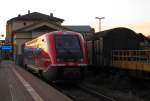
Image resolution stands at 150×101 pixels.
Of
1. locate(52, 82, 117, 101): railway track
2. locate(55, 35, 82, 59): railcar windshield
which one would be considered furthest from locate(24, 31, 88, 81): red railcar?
locate(52, 82, 117, 101): railway track

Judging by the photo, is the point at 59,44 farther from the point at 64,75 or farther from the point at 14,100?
the point at 14,100

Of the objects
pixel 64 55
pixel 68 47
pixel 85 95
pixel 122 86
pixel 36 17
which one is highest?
pixel 36 17

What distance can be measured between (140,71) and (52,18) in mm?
102334

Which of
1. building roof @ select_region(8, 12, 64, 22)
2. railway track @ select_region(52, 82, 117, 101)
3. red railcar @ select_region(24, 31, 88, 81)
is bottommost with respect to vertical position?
railway track @ select_region(52, 82, 117, 101)

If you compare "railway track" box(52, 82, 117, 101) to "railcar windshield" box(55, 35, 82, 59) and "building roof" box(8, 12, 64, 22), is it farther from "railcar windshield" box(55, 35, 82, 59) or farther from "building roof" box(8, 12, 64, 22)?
"building roof" box(8, 12, 64, 22)

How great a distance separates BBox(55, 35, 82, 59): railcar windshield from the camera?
961 inches

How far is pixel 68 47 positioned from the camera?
24828 mm

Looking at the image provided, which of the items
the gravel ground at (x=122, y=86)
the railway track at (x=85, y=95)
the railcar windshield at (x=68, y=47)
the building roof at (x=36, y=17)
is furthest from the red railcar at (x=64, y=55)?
the building roof at (x=36, y=17)

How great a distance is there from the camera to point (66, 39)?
82.9ft

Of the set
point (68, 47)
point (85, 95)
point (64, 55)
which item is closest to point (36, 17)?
point (68, 47)

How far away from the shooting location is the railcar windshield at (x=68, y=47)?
24.4 m

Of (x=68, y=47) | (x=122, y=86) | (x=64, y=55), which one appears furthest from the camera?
(x=68, y=47)

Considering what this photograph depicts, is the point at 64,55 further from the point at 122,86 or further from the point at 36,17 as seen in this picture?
the point at 36,17

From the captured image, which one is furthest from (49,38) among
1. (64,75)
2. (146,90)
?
(146,90)
